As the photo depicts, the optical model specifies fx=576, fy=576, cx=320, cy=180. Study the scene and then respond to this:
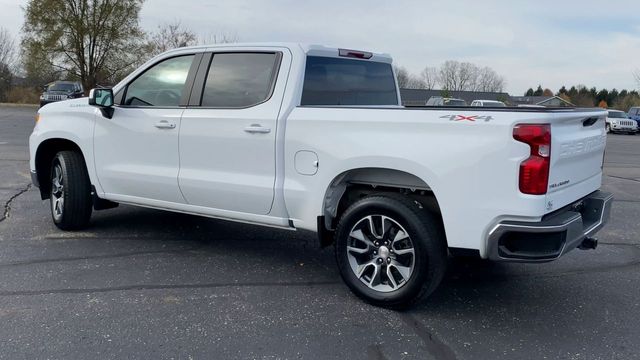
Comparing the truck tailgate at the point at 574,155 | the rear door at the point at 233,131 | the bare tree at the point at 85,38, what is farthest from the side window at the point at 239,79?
the bare tree at the point at 85,38

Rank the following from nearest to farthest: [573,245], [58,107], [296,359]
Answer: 1. [296,359]
2. [573,245]
3. [58,107]

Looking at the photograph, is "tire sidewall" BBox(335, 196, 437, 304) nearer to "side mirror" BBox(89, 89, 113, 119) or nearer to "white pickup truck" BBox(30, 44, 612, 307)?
"white pickup truck" BBox(30, 44, 612, 307)

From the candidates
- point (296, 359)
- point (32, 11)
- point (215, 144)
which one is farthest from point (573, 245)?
point (32, 11)

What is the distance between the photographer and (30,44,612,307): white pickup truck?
3.53m

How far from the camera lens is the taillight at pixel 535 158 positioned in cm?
339

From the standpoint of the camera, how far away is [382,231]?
404 centimetres

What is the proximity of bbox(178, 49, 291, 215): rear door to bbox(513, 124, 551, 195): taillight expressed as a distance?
1821 mm

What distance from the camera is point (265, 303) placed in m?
4.17

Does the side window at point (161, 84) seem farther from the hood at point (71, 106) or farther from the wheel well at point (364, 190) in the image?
the wheel well at point (364, 190)

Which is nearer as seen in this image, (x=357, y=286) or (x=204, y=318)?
(x=204, y=318)

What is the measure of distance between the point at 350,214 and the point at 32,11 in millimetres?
45721

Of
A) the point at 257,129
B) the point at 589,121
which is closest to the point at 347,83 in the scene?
the point at 257,129

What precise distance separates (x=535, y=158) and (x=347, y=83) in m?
2.11

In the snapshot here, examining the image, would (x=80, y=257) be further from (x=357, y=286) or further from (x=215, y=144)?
(x=357, y=286)
